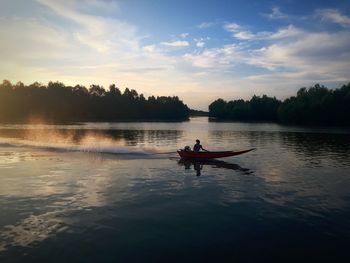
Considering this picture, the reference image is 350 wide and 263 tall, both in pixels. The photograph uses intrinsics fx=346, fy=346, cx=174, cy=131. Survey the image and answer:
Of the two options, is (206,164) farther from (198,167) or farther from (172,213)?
(172,213)

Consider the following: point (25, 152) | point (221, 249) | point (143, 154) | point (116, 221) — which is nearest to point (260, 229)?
point (221, 249)

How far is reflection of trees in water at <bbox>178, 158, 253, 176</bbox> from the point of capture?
36.3m

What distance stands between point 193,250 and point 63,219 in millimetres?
7911

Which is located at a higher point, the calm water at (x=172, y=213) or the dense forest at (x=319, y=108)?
the dense forest at (x=319, y=108)

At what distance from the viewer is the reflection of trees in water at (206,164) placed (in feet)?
119

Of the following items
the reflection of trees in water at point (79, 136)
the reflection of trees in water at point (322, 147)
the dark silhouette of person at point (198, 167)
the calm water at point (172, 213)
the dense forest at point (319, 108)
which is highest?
the dense forest at point (319, 108)

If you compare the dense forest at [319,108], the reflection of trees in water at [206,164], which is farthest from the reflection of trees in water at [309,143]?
the dense forest at [319,108]

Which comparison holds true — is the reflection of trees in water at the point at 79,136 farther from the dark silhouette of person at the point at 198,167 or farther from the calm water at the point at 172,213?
the calm water at the point at 172,213

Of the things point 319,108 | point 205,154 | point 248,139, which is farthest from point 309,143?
point 319,108

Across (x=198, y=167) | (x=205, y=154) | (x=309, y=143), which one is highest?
(x=205, y=154)

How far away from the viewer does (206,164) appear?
39906 millimetres

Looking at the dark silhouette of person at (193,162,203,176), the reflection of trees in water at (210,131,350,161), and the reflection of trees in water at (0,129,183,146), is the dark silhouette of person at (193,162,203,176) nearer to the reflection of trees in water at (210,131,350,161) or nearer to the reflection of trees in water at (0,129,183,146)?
Result: the reflection of trees in water at (210,131,350,161)

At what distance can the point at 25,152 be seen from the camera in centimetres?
4956

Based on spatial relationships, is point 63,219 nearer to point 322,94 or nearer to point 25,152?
point 25,152
